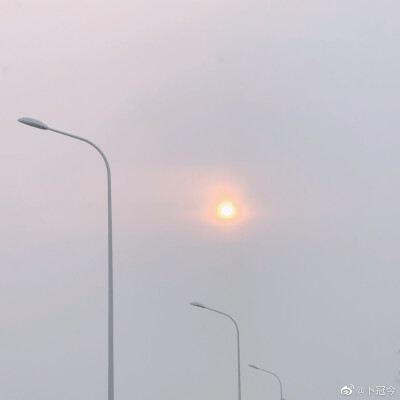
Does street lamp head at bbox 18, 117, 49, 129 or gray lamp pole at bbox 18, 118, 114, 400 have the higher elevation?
street lamp head at bbox 18, 117, 49, 129

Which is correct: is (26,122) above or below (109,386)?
above

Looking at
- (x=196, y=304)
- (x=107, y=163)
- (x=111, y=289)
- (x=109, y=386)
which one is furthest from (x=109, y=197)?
(x=196, y=304)

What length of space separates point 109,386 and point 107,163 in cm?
593

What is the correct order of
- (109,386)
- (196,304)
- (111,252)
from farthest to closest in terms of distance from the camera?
1. (196,304)
2. (111,252)
3. (109,386)

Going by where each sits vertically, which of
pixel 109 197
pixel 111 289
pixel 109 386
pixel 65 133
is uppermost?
pixel 65 133

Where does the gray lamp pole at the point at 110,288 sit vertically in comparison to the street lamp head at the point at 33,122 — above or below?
below

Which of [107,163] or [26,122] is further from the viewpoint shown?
[107,163]

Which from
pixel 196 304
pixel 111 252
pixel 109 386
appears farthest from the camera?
pixel 196 304

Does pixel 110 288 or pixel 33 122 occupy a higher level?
pixel 33 122

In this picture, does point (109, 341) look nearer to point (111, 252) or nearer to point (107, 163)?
point (111, 252)

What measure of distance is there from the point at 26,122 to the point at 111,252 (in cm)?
409

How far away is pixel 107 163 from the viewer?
2520 cm

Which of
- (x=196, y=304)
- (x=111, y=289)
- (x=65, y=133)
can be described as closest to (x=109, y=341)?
(x=111, y=289)

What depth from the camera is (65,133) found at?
25.0 m
